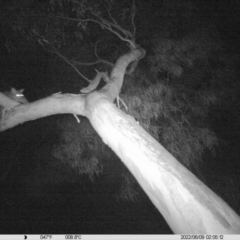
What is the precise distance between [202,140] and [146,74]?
1.66m

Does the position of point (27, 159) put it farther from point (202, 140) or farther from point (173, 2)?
point (173, 2)

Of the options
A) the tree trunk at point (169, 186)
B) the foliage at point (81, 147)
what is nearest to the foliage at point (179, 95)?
the foliage at point (81, 147)

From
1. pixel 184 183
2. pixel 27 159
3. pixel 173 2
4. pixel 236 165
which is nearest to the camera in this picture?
pixel 184 183

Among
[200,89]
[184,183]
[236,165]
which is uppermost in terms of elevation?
[200,89]

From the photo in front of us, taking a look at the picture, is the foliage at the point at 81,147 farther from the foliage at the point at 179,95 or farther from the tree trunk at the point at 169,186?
the tree trunk at the point at 169,186

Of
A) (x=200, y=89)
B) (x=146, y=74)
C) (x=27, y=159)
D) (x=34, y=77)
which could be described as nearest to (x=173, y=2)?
(x=146, y=74)

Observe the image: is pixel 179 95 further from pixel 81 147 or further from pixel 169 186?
pixel 169 186

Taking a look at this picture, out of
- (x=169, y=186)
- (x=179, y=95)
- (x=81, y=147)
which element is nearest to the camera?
(x=169, y=186)

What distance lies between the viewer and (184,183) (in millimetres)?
1180

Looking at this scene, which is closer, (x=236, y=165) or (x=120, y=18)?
(x=120, y=18)

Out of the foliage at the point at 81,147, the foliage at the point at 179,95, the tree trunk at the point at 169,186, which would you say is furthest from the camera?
the foliage at the point at 81,147

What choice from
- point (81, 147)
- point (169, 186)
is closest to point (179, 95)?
point (81, 147)

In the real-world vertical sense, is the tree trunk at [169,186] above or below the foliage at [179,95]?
below

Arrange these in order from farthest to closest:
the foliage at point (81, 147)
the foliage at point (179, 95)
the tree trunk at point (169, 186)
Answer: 1. the foliage at point (81, 147)
2. the foliage at point (179, 95)
3. the tree trunk at point (169, 186)
